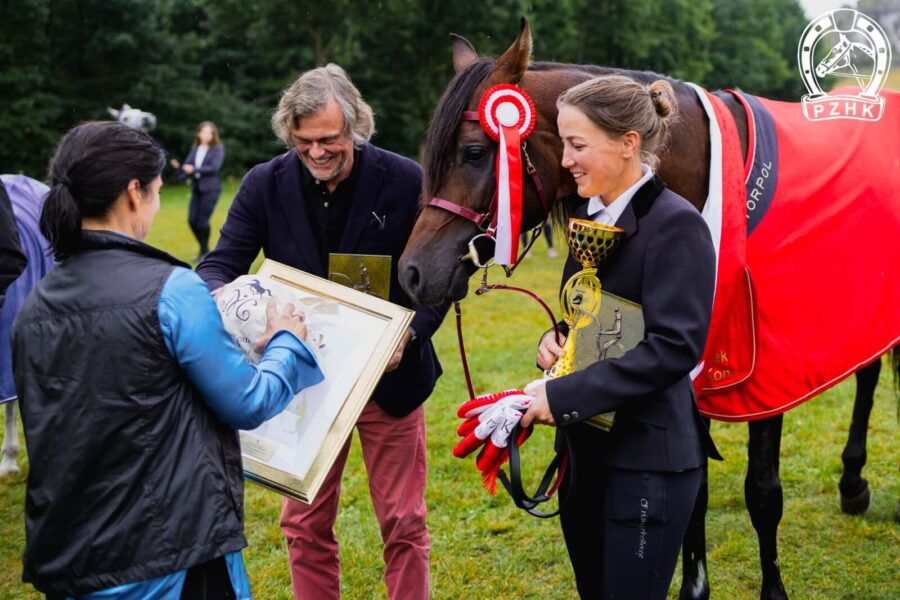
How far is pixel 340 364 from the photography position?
2395mm

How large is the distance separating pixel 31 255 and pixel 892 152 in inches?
162

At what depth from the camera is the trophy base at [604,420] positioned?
6.66ft

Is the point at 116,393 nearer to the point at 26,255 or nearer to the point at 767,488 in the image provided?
the point at 767,488

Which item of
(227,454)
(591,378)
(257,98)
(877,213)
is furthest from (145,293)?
(257,98)

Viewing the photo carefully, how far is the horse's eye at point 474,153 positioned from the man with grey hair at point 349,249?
369 millimetres

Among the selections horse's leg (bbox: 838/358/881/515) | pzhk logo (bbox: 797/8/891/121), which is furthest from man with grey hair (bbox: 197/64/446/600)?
horse's leg (bbox: 838/358/881/515)

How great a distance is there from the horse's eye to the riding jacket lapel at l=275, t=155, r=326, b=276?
0.63 m

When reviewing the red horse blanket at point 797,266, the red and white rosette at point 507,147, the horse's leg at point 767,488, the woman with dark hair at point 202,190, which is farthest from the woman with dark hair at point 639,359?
the woman with dark hair at point 202,190

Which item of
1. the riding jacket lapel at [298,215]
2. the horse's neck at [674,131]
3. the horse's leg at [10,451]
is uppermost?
the horse's neck at [674,131]

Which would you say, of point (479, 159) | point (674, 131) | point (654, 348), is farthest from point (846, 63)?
point (654, 348)

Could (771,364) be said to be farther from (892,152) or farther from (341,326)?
(341,326)

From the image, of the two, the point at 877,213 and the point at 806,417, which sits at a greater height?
the point at 877,213

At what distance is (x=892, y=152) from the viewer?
3410 mm

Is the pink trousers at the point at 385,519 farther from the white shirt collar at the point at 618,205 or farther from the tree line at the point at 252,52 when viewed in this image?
the tree line at the point at 252,52
